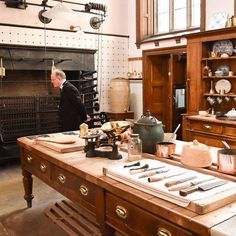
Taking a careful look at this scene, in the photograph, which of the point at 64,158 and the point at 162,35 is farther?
the point at 162,35

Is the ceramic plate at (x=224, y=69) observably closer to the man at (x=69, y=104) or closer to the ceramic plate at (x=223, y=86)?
the ceramic plate at (x=223, y=86)

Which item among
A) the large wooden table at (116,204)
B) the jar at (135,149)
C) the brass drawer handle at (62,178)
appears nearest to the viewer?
the large wooden table at (116,204)

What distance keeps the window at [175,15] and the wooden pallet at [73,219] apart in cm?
398

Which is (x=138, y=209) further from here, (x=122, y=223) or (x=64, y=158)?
(x=64, y=158)

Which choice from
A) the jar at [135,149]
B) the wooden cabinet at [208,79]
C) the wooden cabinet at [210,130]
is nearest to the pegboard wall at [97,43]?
the wooden cabinet at [208,79]

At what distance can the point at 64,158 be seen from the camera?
2.13 metres

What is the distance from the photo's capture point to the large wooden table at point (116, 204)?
3.90 feet

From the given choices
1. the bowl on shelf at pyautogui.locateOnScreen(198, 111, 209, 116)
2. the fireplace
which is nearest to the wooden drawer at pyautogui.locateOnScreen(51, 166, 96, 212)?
the fireplace

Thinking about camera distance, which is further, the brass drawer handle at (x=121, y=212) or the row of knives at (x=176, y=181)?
the brass drawer handle at (x=121, y=212)

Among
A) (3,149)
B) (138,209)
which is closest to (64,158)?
(138,209)

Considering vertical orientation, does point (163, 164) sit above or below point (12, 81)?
below

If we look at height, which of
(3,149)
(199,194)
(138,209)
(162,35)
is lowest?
(3,149)

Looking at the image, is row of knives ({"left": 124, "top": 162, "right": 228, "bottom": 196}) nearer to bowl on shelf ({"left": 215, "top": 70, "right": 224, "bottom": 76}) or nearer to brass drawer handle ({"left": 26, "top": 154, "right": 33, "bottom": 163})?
brass drawer handle ({"left": 26, "top": 154, "right": 33, "bottom": 163})

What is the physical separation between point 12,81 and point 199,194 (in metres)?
4.36
